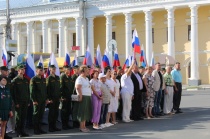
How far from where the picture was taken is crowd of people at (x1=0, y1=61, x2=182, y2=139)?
36.2ft

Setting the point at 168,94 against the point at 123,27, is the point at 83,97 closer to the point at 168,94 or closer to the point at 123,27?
the point at 168,94

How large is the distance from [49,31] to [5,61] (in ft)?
105

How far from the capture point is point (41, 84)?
37.7 feet

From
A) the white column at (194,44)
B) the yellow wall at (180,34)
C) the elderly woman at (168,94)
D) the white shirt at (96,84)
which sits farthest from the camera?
the yellow wall at (180,34)

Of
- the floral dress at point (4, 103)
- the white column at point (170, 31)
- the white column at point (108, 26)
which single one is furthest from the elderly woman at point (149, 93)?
the white column at point (108, 26)

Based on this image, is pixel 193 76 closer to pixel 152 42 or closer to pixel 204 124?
pixel 152 42

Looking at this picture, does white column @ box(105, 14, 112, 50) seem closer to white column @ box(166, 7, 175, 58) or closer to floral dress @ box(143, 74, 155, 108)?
white column @ box(166, 7, 175, 58)

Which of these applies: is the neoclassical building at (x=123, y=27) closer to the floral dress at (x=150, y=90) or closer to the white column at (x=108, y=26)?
the white column at (x=108, y=26)

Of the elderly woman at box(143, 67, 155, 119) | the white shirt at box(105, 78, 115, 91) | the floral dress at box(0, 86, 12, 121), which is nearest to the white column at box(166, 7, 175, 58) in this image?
the elderly woman at box(143, 67, 155, 119)

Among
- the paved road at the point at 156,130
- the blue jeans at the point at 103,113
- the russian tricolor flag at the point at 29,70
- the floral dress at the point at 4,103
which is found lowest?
the paved road at the point at 156,130

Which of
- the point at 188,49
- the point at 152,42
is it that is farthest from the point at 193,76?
the point at 152,42

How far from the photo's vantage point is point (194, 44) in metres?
38.0

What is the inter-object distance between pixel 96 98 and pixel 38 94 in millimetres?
1804

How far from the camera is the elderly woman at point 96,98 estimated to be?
1230cm
